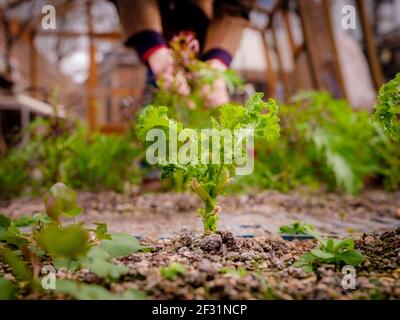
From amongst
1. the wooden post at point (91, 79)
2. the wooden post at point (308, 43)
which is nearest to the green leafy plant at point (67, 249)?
the wooden post at point (308, 43)

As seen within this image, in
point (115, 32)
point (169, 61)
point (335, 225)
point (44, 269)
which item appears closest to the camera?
point (44, 269)

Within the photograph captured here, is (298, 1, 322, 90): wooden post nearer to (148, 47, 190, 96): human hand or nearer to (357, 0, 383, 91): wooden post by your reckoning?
(357, 0, 383, 91): wooden post

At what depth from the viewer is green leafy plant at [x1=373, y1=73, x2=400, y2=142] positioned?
1.41m

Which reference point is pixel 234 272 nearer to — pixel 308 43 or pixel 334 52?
pixel 334 52

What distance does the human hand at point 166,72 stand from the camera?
2.63 metres

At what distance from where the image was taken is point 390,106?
4.62ft

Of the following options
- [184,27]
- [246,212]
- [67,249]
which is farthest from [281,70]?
[67,249]

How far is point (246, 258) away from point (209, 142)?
39 cm

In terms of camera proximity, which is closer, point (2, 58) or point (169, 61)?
point (169, 61)

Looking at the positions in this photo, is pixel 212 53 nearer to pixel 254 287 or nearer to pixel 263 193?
pixel 263 193
